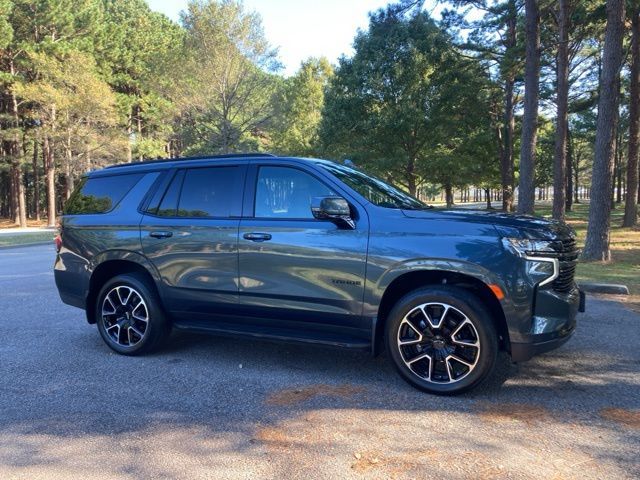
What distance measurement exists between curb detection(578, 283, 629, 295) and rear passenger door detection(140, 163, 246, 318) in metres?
6.02

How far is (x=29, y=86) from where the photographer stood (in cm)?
2983

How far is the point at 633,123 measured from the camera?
19.4m

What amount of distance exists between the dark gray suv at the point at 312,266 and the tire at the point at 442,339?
1 cm

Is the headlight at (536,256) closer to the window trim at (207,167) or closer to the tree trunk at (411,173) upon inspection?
the window trim at (207,167)

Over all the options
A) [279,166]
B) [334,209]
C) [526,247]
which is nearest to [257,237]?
[279,166]

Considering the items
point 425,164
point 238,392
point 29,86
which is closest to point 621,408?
point 238,392

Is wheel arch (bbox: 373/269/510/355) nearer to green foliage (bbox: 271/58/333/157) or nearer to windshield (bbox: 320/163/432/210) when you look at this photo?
windshield (bbox: 320/163/432/210)

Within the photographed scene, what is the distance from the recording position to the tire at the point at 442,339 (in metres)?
Result: 3.76

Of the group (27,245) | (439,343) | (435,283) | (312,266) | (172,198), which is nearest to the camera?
(439,343)

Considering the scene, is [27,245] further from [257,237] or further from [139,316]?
[257,237]

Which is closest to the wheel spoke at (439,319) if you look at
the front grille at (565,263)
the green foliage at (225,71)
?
the front grille at (565,263)

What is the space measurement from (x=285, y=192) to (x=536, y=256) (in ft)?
7.14

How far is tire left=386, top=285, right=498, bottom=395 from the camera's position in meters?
3.76

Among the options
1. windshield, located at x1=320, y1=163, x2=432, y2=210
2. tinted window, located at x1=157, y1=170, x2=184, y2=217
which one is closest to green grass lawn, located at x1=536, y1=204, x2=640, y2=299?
windshield, located at x1=320, y1=163, x2=432, y2=210
